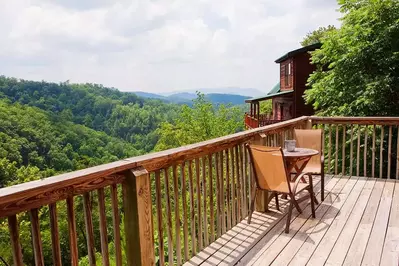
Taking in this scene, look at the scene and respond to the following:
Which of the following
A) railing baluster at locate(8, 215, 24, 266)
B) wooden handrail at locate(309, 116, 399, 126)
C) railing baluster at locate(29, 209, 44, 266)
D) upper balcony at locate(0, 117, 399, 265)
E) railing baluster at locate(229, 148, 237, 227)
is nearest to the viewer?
railing baluster at locate(8, 215, 24, 266)

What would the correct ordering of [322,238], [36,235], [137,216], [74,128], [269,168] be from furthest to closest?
[74,128] → [269,168] → [322,238] → [137,216] → [36,235]

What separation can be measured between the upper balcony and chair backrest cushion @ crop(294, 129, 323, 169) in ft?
0.79

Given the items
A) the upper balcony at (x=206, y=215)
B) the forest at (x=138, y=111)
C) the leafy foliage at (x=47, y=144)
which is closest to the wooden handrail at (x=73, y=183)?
the upper balcony at (x=206, y=215)

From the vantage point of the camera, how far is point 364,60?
9141 mm

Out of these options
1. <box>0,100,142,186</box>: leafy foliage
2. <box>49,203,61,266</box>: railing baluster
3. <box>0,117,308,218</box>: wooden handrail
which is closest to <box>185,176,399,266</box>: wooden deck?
<box>0,117,308,218</box>: wooden handrail

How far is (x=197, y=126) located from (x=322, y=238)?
24525 mm

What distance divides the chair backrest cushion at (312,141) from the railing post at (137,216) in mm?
2983

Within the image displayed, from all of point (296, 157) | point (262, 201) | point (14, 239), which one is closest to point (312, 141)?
point (296, 157)

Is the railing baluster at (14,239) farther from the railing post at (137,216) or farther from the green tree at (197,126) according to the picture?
the green tree at (197,126)

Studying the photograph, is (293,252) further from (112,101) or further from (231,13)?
(112,101)

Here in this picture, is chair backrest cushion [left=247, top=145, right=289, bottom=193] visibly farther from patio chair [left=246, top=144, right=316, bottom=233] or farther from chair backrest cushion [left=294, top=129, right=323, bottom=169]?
chair backrest cushion [left=294, top=129, right=323, bottom=169]

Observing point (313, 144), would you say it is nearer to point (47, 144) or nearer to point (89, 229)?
point (89, 229)

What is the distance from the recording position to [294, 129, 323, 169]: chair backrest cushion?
4.37 metres

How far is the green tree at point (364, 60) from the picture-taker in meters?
8.68
